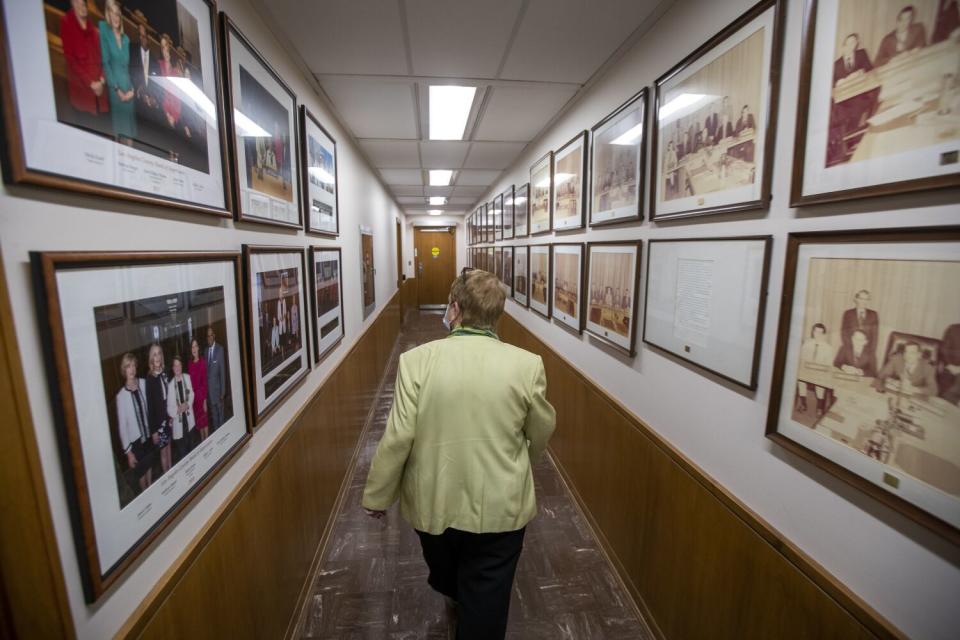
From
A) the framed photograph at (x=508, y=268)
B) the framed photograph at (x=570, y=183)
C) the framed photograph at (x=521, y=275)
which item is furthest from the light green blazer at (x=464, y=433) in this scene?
the framed photograph at (x=508, y=268)

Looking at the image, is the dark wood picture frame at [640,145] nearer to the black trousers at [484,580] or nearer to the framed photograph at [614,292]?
the framed photograph at [614,292]

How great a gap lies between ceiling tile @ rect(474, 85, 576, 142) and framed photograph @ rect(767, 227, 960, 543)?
188 centimetres

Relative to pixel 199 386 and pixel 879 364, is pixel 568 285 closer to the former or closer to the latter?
pixel 879 364

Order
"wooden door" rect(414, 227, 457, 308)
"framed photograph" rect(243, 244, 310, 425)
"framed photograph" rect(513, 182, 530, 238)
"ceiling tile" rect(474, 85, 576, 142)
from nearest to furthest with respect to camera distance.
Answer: "framed photograph" rect(243, 244, 310, 425), "ceiling tile" rect(474, 85, 576, 142), "framed photograph" rect(513, 182, 530, 238), "wooden door" rect(414, 227, 457, 308)

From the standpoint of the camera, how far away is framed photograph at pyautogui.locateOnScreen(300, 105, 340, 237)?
207cm

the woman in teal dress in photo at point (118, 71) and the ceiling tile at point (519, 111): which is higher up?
the ceiling tile at point (519, 111)

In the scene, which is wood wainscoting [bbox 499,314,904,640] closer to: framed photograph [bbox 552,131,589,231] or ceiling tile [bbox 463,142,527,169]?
framed photograph [bbox 552,131,589,231]

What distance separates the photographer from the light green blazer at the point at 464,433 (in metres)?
1.29

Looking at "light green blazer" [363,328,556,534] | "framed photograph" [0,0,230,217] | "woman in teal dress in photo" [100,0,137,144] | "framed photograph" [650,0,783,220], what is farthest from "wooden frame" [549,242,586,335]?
"woman in teal dress in photo" [100,0,137,144]

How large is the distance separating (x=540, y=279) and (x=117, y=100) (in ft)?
9.88

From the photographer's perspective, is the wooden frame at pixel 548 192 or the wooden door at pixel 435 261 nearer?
the wooden frame at pixel 548 192

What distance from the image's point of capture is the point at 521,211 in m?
4.16

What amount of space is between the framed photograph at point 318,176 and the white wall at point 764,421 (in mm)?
1598

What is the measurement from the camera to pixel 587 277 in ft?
8.14
